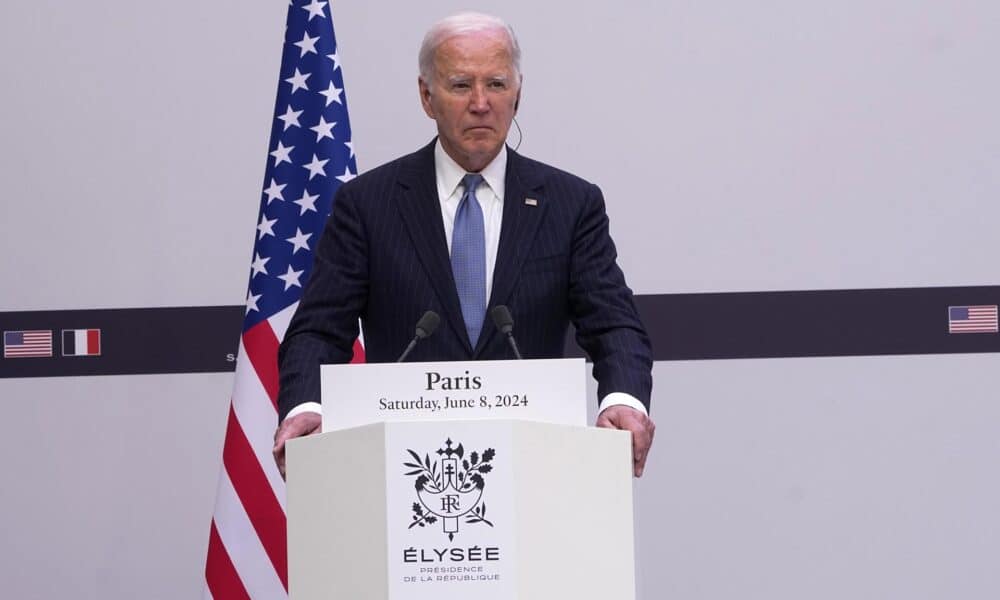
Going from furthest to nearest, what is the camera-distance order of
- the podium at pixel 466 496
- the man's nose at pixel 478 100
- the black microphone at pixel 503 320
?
the man's nose at pixel 478 100, the black microphone at pixel 503 320, the podium at pixel 466 496

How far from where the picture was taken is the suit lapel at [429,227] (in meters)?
2.86

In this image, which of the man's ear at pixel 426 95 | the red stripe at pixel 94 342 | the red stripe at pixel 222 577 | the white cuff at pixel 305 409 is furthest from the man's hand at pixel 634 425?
the red stripe at pixel 94 342

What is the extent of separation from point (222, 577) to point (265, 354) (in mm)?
622

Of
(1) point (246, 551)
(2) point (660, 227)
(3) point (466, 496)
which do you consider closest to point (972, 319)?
(2) point (660, 227)

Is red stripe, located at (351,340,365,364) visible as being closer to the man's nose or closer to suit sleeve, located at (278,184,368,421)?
suit sleeve, located at (278,184,368,421)

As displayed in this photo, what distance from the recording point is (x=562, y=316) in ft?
9.78

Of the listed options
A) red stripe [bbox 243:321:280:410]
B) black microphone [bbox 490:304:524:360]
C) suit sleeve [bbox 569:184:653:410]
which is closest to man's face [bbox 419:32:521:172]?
suit sleeve [bbox 569:184:653:410]

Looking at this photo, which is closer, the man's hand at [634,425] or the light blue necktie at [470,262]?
the man's hand at [634,425]

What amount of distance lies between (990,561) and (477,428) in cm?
276

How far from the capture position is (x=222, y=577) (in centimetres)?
383

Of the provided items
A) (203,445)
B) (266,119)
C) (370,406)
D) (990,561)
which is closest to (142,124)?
(266,119)

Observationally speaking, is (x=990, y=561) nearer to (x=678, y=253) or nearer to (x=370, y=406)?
(x=678, y=253)

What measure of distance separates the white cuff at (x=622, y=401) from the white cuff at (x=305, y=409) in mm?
537

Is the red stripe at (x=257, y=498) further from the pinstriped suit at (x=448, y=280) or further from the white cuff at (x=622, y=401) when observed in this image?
the white cuff at (x=622, y=401)
